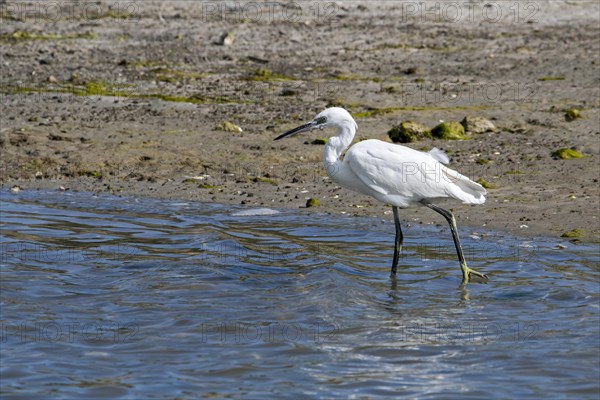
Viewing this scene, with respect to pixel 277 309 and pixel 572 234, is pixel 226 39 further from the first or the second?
pixel 277 309

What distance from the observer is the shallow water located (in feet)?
20.5

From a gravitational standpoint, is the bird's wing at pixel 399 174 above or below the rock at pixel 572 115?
below

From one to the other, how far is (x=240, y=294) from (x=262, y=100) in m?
6.21

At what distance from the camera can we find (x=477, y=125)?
12453mm

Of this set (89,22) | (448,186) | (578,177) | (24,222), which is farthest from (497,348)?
(89,22)

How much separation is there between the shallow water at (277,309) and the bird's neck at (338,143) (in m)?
0.89

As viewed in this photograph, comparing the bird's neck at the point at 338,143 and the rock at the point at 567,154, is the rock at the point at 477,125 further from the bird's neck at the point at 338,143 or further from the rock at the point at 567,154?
the bird's neck at the point at 338,143

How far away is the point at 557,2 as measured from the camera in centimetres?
1923

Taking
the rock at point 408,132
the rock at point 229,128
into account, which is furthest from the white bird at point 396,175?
the rock at point 229,128

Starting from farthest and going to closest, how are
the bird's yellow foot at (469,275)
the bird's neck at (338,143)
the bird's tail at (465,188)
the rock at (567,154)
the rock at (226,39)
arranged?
the rock at (226,39) < the rock at (567,154) < the bird's neck at (338,143) < the bird's tail at (465,188) < the bird's yellow foot at (469,275)

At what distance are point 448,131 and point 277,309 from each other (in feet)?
16.9

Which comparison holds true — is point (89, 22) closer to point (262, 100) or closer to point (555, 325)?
point (262, 100)

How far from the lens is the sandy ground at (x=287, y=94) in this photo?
1113 centimetres

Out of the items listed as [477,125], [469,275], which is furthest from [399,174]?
[477,125]
